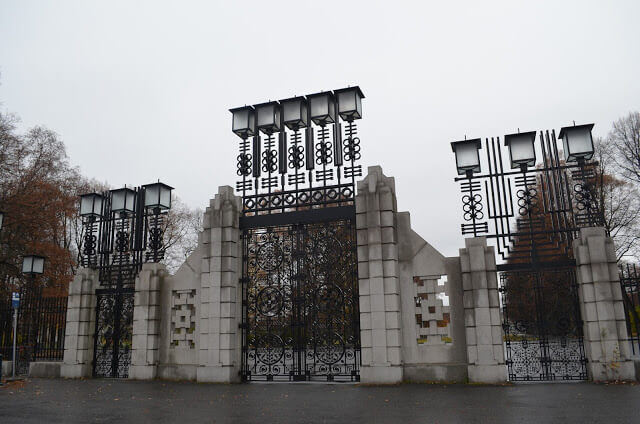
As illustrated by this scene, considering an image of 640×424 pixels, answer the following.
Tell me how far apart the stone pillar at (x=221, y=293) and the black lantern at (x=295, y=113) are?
285 cm

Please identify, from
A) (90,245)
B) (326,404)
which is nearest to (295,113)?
(326,404)

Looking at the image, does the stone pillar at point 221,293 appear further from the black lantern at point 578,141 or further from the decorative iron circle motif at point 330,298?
the black lantern at point 578,141

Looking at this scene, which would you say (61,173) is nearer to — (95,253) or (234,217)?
(95,253)

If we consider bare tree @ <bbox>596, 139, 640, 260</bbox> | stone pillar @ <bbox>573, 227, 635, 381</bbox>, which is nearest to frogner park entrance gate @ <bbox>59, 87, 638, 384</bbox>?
stone pillar @ <bbox>573, 227, 635, 381</bbox>

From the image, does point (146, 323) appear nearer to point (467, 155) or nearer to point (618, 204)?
point (467, 155)

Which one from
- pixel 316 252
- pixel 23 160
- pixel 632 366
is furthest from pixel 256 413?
pixel 23 160

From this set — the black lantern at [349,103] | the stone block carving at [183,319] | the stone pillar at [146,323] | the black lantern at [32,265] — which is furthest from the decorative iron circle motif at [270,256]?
the black lantern at [32,265]

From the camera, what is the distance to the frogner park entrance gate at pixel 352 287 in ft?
39.9

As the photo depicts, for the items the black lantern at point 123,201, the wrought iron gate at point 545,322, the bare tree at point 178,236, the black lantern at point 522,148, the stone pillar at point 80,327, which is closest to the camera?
the wrought iron gate at point 545,322

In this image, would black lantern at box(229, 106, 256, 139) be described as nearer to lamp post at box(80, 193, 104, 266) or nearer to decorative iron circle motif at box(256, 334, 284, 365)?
lamp post at box(80, 193, 104, 266)

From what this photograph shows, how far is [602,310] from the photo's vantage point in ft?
37.9

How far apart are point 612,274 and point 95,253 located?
16037mm

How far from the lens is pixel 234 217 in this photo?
1487 cm

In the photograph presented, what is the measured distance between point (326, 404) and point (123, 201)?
11.1m
